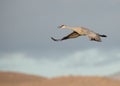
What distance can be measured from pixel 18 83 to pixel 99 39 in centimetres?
11561

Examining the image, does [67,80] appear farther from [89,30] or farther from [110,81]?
[89,30]

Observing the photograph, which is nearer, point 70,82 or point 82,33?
point 82,33

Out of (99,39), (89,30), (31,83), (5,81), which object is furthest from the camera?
(5,81)

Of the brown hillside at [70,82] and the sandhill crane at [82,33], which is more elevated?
the brown hillside at [70,82]

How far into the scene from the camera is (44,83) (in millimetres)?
125562

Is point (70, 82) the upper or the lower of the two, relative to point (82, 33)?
upper

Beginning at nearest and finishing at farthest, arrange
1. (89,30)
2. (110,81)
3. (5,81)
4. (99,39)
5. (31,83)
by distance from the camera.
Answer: (99,39) → (89,30) → (110,81) → (31,83) → (5,81)

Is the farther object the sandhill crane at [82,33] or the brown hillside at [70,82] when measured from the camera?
the brown hillside at [70,82]

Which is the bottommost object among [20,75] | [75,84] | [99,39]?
[99,39]

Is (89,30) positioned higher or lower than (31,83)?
lower

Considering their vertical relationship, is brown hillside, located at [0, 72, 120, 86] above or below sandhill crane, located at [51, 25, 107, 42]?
above

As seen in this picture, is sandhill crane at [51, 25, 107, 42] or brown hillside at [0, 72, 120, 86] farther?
brown hillside at [0, 72, 120, 86]

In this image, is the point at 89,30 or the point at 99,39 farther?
the point at 89,30

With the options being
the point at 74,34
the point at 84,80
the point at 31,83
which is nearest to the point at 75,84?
the point at 84,80
